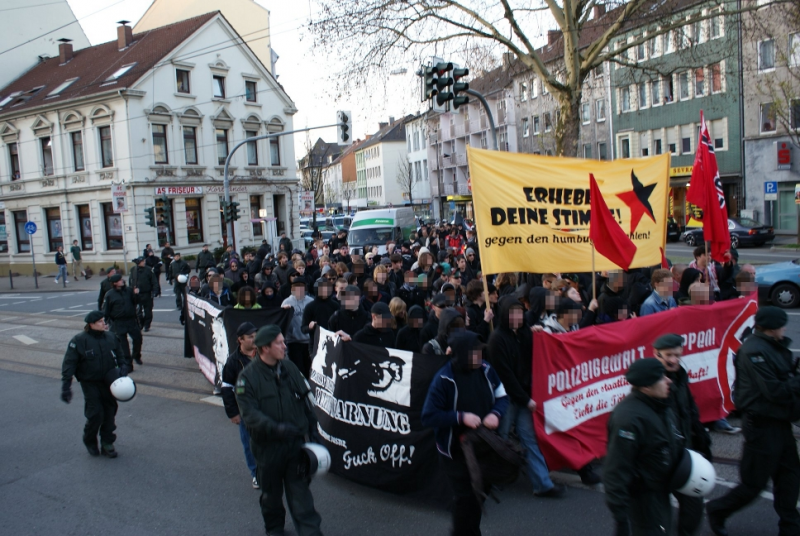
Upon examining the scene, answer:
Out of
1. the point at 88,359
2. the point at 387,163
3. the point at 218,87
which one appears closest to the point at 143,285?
the point at 88,359

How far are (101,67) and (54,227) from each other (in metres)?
9.49

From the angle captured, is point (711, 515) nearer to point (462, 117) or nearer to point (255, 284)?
point (255, 284)

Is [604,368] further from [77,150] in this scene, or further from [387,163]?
[387,163]

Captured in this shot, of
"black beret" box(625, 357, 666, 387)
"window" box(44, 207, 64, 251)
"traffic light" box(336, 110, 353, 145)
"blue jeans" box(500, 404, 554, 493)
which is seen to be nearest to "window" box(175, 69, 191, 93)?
Result: "window" box(44, 207, 64, 251)

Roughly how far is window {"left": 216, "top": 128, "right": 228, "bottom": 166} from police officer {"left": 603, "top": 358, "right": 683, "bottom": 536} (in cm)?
3699

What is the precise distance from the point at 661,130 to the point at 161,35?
3080cm

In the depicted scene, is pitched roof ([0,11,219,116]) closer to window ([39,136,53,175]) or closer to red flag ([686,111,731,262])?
window ([39,136,53,175])

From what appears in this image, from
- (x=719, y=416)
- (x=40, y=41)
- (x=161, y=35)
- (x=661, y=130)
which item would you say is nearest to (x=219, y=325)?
(x=719, y=416)

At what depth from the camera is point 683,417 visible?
4230mm

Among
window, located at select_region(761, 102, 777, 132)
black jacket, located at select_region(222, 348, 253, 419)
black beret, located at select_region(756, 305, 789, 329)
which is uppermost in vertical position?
window, located at select_region(761, 102, 777, 132)

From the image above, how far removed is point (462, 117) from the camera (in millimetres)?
63812

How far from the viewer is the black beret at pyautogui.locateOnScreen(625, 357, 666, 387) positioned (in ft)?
12.0

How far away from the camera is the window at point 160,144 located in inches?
1380

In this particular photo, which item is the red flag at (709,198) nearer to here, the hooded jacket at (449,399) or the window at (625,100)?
the hooded jacket at (449,399)
